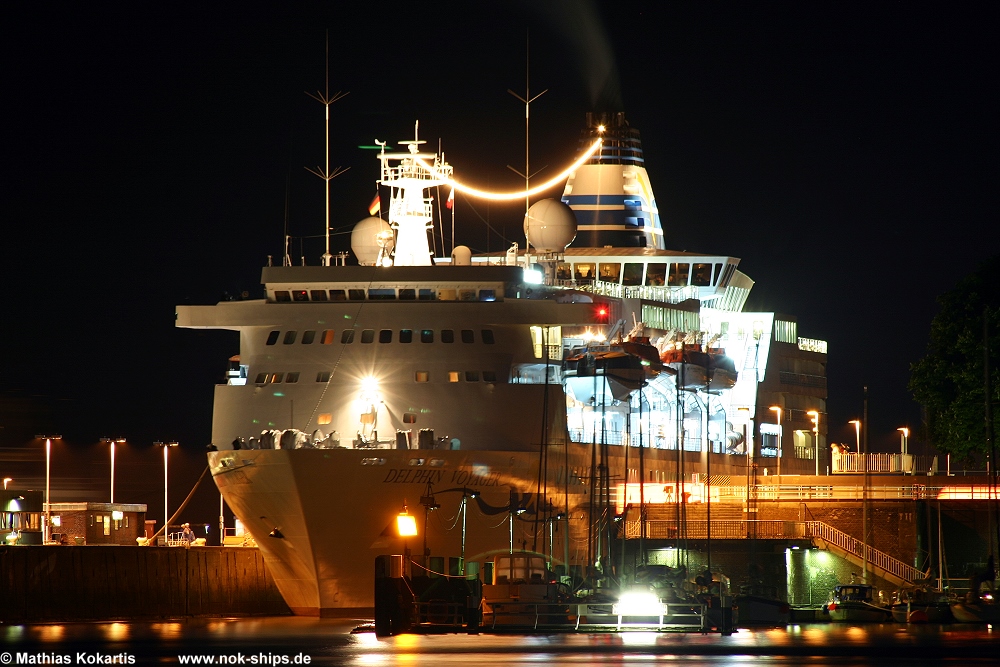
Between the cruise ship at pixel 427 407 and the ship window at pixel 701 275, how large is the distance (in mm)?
6563

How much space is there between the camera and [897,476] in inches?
2704

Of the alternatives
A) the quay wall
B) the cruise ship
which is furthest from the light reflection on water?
the quay wall

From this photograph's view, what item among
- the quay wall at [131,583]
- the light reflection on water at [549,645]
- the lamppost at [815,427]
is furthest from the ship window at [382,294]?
the lamppost at [815,427]

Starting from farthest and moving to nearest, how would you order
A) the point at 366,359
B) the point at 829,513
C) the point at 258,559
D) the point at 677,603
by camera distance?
1. the point at 258,559
2. the point at 829,513
3. the point at 366,359
4. the point at 677,603

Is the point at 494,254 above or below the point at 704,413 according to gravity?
above

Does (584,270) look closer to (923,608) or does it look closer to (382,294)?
(382,294)

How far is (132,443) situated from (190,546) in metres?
21.5

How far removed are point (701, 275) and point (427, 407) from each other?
18591 millimetres

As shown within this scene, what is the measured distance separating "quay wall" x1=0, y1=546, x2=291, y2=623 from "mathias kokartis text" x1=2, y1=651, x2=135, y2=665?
63.3ft

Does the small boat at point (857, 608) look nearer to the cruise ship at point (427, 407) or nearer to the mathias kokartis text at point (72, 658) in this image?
the cruise ship at point (427, 407)

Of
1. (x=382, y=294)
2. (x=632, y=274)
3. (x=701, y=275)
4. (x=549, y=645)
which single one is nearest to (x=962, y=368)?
(x=701, y=275)

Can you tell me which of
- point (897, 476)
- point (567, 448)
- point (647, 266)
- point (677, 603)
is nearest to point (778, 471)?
point (897, 476)

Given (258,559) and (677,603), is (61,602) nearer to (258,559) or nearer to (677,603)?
(258,559)

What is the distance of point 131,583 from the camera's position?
60.0 metres
